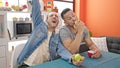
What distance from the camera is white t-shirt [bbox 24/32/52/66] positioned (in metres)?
1.55

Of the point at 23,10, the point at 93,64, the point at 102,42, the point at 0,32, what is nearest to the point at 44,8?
the point at 23,10

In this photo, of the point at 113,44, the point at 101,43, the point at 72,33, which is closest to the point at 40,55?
the point at 72,33

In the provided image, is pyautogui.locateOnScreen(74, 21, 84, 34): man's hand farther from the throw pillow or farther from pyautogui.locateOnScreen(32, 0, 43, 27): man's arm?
the throw pillow

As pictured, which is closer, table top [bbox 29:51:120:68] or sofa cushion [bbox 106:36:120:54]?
table top [bbox 29:51:120:68]

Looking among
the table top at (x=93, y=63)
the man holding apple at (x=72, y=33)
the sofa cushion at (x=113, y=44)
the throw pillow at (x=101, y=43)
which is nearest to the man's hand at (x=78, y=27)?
the man holding apple at (x=72, y=33)

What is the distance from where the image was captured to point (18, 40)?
3027 millimetres

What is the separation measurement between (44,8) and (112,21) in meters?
1.65

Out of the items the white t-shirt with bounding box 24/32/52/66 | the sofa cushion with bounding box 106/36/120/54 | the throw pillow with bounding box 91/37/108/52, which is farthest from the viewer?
the sofa cushion with bounding box 106/36/120/54

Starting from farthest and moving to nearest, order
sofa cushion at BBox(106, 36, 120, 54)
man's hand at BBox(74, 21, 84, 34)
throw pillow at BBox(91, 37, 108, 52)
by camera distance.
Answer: sofa cushion at BBox(106, 36, 120, 54) < throw pillow at BBox(91, 37, 108, 52) < man's hand at BBox(74, 21, 84, 34)

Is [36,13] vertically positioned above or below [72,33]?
above

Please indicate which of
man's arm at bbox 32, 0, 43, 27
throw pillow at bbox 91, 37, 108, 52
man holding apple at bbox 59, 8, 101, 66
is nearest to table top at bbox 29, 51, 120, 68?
man holding apple at bbox 59, 8, 101, 66

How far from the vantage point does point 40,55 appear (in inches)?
61.7

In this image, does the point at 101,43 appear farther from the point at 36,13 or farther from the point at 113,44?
the point at 36,13

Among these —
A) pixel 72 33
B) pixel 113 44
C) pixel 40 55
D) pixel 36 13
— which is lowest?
pixel 113 44
